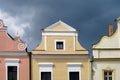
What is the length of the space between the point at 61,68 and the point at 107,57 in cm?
427

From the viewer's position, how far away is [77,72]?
38875 millimetres

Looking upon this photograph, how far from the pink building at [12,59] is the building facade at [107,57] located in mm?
6209

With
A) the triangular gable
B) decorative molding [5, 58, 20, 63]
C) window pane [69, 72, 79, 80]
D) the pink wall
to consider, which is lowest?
window pane [69, 72, 79, 80]

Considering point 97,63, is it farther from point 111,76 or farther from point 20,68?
point 20,68

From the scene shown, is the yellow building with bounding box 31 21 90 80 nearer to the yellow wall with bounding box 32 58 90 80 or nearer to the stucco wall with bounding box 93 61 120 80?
the yellow wall with bounding box 32 58 90 80

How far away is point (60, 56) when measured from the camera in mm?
38781


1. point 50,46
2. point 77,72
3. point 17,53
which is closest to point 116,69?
point 77,72

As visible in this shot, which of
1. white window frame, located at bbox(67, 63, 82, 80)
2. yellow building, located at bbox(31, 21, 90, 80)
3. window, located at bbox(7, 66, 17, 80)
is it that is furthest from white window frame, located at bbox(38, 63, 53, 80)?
window, located at bbox(7, 66, 17, 80)

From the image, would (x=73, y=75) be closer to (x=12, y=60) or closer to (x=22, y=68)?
(x=22, y=68)

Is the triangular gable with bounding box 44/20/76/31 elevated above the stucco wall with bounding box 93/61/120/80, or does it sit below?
above

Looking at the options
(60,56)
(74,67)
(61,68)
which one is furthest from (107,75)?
(60,56)

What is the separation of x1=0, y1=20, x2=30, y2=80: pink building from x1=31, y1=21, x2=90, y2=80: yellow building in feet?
2.66

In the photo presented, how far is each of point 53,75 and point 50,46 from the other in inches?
104

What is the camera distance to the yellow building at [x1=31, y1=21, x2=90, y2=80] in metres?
38.7
